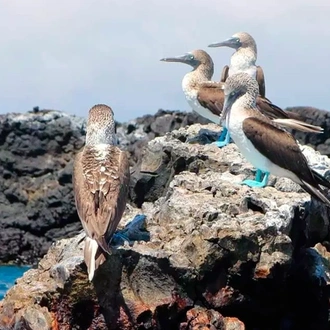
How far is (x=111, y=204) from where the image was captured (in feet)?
26.1

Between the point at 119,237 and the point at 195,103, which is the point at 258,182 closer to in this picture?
the point at 119,237

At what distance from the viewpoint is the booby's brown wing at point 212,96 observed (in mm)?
13039

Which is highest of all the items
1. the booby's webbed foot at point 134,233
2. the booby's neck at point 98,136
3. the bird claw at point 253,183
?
the booby's neck at point 98,136

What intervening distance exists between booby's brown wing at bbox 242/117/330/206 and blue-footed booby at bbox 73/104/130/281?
5.66 feet

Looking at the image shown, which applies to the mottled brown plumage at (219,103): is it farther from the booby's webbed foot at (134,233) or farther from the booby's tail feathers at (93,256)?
the booby's tail feathers at (93,256)

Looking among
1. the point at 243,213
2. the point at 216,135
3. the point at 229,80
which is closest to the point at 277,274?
the point at 243,213

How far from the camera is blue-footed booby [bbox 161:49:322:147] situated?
12.0 metres

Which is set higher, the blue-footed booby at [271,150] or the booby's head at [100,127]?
the booby's head at [100,127]

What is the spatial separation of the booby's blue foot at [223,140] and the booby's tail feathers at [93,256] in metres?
4.06

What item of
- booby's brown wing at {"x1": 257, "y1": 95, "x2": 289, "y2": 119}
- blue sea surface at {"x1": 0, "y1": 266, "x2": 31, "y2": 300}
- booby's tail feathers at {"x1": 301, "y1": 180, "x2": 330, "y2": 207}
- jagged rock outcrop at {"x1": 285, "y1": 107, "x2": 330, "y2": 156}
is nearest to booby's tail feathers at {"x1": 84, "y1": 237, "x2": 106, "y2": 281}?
booby's tail feathers at {"x1": 301, "y1": 180, "x2": 330, "y2": 207}

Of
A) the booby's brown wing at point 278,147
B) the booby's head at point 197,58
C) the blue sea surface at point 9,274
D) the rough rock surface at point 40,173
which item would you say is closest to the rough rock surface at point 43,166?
the rough rock surface at point 40,173

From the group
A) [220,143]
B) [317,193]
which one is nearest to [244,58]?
[220,143]

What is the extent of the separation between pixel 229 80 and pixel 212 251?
3.02 metres

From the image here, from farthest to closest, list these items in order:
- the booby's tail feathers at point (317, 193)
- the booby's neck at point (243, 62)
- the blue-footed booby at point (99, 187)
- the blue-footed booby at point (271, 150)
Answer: the booby's neck at point (243, 62) → the blue-footed booby at point (271, 150) → the booby's tail feathers at point (317, 193) → the blue-footed booby at point (99, 187)
